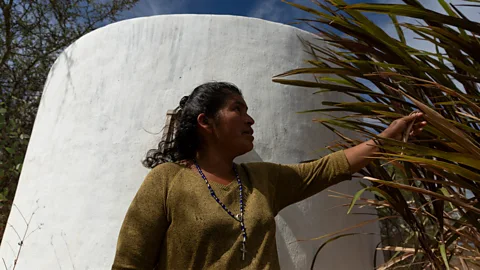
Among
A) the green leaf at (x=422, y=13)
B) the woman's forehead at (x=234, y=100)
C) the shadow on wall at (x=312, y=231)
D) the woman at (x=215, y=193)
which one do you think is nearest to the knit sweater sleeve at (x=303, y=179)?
the woman at (x=215, y=193)

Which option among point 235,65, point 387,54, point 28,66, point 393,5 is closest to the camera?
point 393,5

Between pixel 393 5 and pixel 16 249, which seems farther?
pixel 16 249

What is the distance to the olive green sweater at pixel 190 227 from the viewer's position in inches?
54.0

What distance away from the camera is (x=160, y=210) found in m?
1.43

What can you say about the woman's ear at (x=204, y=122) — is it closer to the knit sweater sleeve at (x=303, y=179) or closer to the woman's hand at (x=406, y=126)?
the knit sweater sleeve at (x=303, y=179)

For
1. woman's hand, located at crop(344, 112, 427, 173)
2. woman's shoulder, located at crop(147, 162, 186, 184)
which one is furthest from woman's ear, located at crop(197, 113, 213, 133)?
woman's hand, located at crop(344, 112, 427, 173)

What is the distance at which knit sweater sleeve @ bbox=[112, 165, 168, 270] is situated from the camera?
1389mm

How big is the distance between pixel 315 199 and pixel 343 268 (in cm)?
42

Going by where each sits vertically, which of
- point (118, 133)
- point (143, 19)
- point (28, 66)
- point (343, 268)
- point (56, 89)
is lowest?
point (343, 268)

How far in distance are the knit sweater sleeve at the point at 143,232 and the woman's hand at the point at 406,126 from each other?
77 cm

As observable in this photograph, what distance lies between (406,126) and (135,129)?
57.9 inches

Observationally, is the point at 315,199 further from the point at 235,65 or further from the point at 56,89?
the point at 56,89

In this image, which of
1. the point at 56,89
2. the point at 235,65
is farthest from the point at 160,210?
the point at 56,89

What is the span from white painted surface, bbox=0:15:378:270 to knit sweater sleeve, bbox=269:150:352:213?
0.78m
